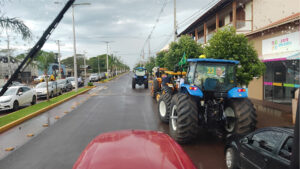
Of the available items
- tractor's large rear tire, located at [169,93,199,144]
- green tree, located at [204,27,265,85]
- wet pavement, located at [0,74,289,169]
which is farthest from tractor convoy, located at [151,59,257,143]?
green tree, located at [204,27,265,85]

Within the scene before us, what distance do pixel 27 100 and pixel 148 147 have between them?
14.0m

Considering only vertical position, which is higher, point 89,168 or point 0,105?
point 89,168

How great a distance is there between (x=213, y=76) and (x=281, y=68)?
7110 mm

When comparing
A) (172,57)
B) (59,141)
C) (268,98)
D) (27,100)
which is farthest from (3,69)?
(268,98)

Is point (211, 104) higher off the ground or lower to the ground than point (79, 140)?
higher

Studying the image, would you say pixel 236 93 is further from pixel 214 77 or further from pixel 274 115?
pixel 274 115

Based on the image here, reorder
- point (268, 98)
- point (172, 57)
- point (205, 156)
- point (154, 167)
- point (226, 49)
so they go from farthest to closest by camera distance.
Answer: point (172, 57) < point (268, 98) < point (226, 49) < point (205, 156) < point (154, 167)

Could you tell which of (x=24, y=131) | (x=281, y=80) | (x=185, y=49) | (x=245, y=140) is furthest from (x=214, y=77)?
(x=185, y=49)

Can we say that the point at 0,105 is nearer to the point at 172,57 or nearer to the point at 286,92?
the point at 172,57

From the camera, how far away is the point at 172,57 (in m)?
15.7

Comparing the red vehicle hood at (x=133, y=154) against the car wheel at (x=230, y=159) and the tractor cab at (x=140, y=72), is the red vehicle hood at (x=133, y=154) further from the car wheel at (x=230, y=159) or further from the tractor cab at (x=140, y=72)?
the tractor cab at (x=140, y=72)

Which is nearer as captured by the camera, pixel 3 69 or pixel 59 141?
pixel 59 141

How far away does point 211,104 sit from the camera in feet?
20.2

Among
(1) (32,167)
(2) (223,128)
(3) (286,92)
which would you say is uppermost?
(3) (286,92)
